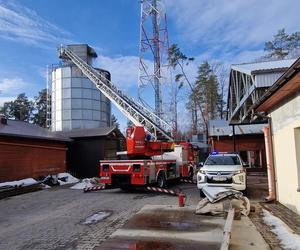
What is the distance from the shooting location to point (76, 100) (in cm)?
4675

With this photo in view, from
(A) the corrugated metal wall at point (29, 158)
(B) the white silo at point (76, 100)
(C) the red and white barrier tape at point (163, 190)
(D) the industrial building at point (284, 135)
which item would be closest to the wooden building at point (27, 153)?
(A) the corrugated metal wall at point (29, 158)

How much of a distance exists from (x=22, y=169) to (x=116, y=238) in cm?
1607

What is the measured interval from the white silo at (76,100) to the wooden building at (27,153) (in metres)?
19.7

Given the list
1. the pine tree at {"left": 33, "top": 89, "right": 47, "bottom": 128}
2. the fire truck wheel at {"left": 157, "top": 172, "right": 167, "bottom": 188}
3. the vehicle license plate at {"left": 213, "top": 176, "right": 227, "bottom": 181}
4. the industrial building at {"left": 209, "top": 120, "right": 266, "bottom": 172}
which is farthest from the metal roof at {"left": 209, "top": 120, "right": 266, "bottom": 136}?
the pine tree at {"left": 33, "top": 89, "right": 47, "bottom": 128}

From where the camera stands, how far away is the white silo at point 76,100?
46.5m

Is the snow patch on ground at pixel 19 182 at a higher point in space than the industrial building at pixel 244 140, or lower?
lower

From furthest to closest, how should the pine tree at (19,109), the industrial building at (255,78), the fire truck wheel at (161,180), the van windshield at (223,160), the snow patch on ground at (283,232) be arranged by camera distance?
the pine tree at (19,109)
the fire truck wheel at (161,180)
the industrial building at (255,78)
the van windshield at (223,160)
the snow patch on ground at (283,232)

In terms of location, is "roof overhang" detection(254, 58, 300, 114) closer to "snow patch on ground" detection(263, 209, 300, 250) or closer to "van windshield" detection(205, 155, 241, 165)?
"van windshield" detection(205, 155, 241, 165)

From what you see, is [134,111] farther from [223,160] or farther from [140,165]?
[223,160]

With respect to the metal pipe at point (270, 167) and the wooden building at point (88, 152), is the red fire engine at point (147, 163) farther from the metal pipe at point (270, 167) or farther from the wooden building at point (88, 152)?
the wooden building at point (88, 152)

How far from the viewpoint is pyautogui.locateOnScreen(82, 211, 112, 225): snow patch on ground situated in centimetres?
995

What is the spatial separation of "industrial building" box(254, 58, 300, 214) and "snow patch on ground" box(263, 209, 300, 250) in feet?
3.10

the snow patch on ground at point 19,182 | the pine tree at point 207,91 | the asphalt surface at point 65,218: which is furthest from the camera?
the pine tree at point 207,91

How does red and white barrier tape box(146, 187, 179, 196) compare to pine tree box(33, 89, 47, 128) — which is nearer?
red and white barrier tape box(146, 187, 179, 196)
